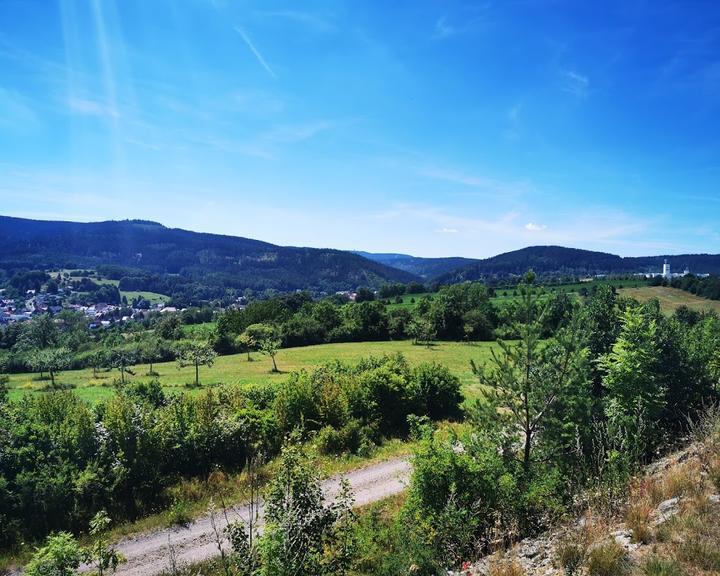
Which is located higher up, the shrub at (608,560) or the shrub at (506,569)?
the shrub at (608,560)

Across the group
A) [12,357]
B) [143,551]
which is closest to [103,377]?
[12,357]

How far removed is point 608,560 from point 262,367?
53.5m

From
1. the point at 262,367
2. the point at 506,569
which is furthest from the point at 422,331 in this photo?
the point at 506,569

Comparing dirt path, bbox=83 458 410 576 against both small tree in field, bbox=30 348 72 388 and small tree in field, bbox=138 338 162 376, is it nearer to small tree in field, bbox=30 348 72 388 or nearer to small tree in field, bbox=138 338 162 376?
small tree in field, bbox=30 348 72 388

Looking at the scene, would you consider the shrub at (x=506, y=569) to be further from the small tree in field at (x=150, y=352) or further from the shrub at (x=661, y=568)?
the small tree in field at (x=150, y=352)

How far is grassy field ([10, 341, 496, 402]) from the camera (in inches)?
1877

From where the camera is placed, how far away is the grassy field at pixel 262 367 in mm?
47675

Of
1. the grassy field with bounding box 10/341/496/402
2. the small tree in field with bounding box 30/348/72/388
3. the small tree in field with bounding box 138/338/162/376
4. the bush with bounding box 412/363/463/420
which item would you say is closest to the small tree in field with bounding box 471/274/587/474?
the bush with bounding box 412/363/463/420

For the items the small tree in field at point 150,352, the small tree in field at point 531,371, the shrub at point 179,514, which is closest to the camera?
the small tree in field at point 531,371

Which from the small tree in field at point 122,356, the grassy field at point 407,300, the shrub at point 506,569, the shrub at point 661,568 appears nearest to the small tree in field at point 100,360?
the small tree in field at point 122,356

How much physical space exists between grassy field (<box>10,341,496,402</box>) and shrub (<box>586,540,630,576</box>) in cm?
3317

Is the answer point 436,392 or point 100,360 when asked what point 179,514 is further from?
point 100,360

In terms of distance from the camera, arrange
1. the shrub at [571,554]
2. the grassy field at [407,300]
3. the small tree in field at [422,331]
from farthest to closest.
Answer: the grassy field at [407,300] → the small tree in field at [422,331] → the shrub at [571,554]

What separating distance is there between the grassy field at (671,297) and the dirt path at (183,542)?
92.4 meters
